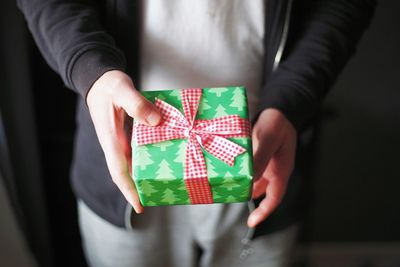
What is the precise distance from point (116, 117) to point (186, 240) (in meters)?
0.28

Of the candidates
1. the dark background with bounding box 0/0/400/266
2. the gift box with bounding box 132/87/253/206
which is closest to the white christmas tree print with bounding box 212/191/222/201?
the gift box with bounding box 132/87/253/206

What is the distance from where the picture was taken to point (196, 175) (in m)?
0.49

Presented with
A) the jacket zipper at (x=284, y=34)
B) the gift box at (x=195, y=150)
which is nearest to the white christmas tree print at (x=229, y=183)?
the gift box at (x=195, y=150)

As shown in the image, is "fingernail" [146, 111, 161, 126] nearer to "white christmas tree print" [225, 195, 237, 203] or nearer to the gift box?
the gift box

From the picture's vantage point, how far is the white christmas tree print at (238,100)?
55 centimetres

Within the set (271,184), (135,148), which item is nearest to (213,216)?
(271,184)

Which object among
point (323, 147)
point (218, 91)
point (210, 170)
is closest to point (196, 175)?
point (210, 170)

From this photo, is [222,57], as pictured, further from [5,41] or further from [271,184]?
[5,41]

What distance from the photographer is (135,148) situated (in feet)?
1.72

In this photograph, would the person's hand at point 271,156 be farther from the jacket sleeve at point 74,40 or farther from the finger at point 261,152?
the jacket sleeve at point 74,40

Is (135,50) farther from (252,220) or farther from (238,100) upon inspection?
(252,220)

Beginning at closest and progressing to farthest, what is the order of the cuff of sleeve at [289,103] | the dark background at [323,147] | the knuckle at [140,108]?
1. the knuckle at [140,108]
2. the cuff of sleeve at [289,103]
3. the dark background at [323,147]

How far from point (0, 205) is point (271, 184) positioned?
57 centimetres

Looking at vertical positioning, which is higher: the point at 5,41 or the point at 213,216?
the point at 5,41
